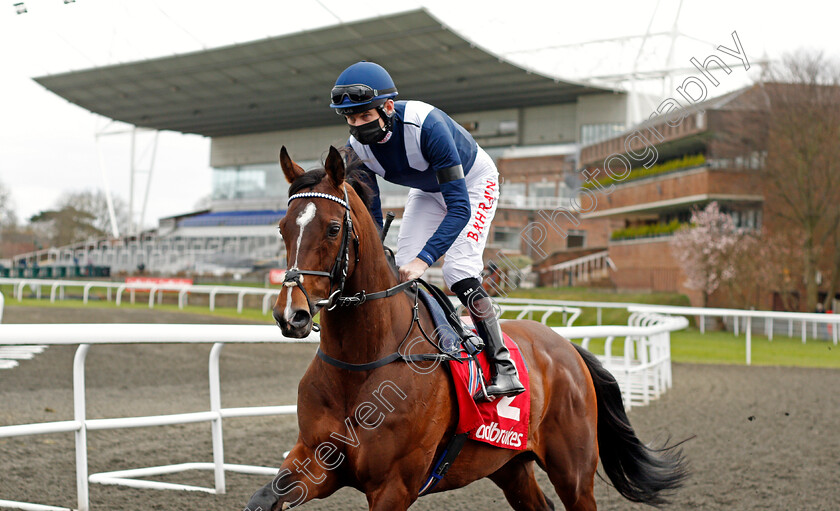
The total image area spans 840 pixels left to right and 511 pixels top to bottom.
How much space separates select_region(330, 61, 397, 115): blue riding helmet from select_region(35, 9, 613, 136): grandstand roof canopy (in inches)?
1185

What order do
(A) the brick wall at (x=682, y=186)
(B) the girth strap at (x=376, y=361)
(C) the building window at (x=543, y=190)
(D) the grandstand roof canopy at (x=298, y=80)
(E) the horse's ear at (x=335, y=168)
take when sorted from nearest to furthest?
(E) the horse's ear at (x=335, y=168)
(B) the girth strap at (x=376, y=361)
(A) the brick wall at (x=682, y=186)
(D) the grandstand roof canopy at (x=298, y=80)
(C) the building window at (x=543, y=190)

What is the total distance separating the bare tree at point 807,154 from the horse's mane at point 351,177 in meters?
24.1

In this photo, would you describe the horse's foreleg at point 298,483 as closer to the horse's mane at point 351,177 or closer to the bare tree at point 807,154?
the horse's mane at point 351,177

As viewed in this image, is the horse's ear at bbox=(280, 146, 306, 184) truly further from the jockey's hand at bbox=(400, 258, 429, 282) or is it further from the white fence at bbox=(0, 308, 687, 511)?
the white fence at bbox=(0, 308, 687, 511)

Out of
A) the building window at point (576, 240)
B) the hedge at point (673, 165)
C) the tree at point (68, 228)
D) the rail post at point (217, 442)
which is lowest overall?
the rail post at point (217, 442)

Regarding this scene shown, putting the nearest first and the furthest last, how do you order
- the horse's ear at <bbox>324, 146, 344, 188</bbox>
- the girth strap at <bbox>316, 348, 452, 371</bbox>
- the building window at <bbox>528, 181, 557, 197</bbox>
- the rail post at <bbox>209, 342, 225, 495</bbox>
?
the horse's ear at <bbox>324, 146, 344, 188</bbox>, the girth strap at <bbox>316, 348, 452, 371</bbox>, the rail post at <bbox>209, 342, 225, 495</bbox>, the building window at <bbox>528, 181, 557, 197</bbox>

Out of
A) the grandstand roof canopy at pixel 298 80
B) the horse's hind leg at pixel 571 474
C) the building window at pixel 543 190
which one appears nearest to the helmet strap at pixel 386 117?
the horse's hind leg at pixel 571 474

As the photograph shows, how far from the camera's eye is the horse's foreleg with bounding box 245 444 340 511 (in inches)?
93.5

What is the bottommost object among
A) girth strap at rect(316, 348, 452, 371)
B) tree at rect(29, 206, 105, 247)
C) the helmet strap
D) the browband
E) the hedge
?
girth strap at rect(316, 348, 452, 371)

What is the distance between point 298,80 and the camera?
39.6 metres

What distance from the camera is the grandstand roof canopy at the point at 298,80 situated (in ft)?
111

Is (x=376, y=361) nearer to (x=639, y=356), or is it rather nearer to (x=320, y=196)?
(x=320, y=196)

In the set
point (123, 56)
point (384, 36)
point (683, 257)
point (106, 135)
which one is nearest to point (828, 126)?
point (683, 257)

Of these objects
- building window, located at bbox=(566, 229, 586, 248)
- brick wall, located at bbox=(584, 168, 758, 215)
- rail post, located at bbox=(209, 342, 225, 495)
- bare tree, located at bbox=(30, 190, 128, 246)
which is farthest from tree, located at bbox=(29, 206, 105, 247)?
rail post, located at bbox=(209, 342, 225, 495)
